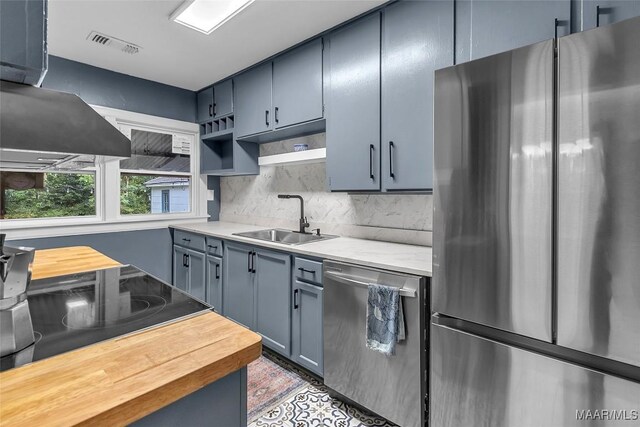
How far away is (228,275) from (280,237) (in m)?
0.60

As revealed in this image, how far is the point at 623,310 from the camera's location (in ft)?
3.22

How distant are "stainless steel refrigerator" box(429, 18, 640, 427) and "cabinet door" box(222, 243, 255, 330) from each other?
1545mm

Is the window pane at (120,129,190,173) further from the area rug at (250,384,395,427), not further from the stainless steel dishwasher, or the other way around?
the area rug at (250,384,395,427)

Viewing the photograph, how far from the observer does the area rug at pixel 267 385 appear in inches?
74.3

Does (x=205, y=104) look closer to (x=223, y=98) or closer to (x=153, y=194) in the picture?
(x=223, y=98)

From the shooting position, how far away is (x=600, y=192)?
101cm

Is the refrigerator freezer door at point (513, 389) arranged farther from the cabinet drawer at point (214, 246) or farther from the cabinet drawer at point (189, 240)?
the cabinet drawer at point (189, 240)

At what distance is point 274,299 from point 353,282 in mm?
811

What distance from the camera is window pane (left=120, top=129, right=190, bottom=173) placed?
3.40m

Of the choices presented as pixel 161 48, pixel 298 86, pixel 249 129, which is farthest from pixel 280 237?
pixel 161 48

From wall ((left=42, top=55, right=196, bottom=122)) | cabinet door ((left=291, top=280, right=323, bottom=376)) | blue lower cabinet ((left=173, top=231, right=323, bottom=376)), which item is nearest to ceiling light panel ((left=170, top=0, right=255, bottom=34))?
wall ((left=42, top=55, right=196, bottom=122))

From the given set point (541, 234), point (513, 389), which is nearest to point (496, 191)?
point (541, 234)

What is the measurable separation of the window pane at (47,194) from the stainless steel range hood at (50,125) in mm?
2796

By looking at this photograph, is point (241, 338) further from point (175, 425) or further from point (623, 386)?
point (623, 386)
